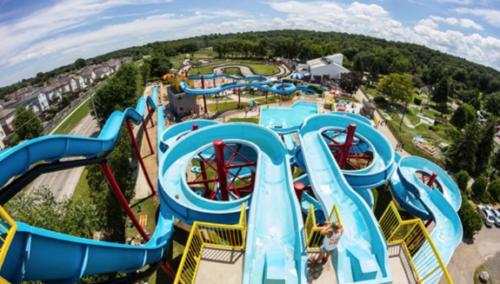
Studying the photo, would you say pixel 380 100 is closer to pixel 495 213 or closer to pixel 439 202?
pixel 495 213

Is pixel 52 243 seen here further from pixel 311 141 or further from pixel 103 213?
pixel 311 141

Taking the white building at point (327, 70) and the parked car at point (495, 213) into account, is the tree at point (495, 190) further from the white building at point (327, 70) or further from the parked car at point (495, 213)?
the white building at point (327, 70)

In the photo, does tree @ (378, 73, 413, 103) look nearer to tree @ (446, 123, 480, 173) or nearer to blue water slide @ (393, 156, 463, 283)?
tree @ (446, 123, 480, 173)

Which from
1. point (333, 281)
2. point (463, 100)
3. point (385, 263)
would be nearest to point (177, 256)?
point (333, 281)

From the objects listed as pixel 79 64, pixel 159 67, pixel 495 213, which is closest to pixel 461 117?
pixel 495 213

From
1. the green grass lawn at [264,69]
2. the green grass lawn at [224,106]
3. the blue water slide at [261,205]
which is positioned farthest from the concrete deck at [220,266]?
the green grass lawn at [264,69]

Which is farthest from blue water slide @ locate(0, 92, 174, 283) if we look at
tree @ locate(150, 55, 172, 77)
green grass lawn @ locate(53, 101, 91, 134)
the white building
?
tree @ locate(150, 55, 172, 77)
